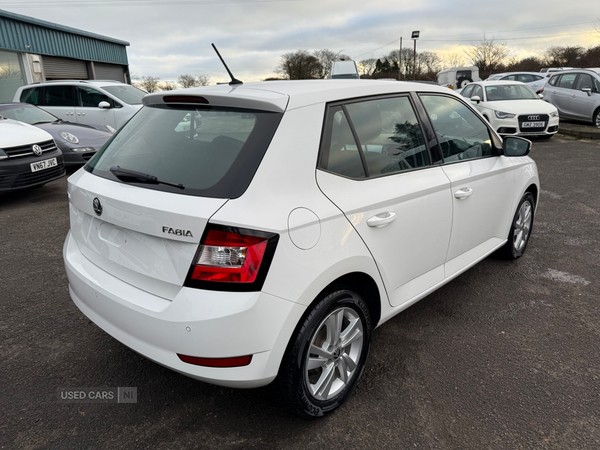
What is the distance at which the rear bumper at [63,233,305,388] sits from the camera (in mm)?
1731

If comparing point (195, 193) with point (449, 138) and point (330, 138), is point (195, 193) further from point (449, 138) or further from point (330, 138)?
point (449, 138)

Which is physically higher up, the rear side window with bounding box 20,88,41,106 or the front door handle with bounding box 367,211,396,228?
the rear side window with bounding box 20,88,41,106

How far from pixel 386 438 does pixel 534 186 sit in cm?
296

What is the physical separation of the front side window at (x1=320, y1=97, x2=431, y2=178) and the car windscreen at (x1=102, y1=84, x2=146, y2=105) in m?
8.59

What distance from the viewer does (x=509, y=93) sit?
11898 millimetres

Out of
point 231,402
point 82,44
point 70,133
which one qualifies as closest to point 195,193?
point 231,402

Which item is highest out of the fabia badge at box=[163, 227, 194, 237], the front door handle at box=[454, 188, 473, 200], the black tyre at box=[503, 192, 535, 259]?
the fabia badge at box=[163, 227, 194, 237]

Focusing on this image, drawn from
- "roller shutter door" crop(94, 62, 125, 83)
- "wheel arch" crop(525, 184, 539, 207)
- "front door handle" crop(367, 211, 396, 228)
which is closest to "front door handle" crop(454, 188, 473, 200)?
"front door handle" crop(367, 211, 396, 228)

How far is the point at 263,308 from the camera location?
1.75 meters

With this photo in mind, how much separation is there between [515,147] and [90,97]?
964 centimetres

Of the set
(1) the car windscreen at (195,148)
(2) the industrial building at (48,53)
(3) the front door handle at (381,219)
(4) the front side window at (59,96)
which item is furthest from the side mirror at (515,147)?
(2) the industrial building at (48,53)

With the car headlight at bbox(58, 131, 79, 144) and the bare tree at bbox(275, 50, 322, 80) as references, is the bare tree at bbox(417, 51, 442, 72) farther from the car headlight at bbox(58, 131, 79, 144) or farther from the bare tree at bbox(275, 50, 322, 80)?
the car headlight at bbox(58, 131, 79, 144)

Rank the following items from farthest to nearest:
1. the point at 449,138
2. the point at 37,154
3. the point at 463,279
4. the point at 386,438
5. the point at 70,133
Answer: the point at 70,133
the point at 37,154
the point at 463,279
the point at 449,138
the point at 386,438

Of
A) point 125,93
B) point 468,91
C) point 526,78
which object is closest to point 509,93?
point 468,91
